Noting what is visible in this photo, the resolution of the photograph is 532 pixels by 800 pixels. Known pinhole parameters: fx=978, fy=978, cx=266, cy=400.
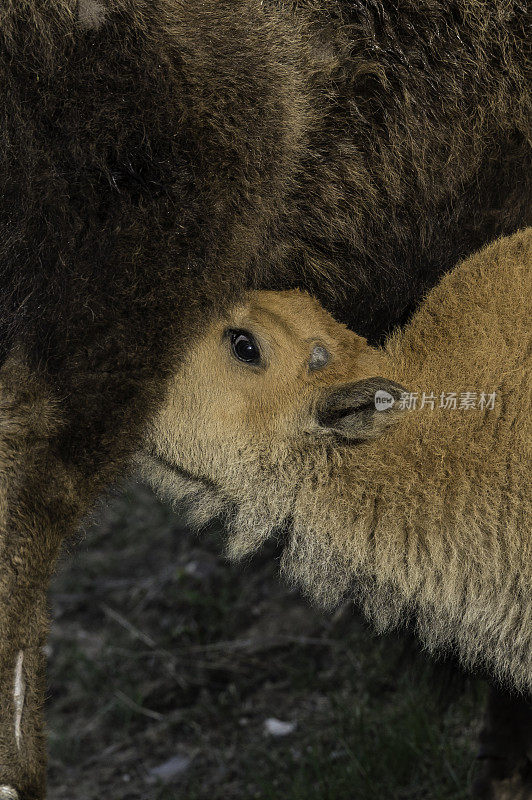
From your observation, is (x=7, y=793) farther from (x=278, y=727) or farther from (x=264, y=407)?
(x=278, y=727)

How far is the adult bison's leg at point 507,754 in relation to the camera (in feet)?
11.2

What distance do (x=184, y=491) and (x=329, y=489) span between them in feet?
1.88

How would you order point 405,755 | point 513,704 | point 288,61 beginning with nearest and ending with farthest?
point 288,61 → point 513,704 → point 405,755

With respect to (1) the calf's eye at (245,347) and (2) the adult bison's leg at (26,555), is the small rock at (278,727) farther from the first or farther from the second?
(1) the calf's eye at (245,347)

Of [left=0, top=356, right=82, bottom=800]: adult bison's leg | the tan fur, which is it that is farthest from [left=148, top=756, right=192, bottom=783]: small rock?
the tan fur

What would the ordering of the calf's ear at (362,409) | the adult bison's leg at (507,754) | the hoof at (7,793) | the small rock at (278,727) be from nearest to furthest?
the calf's ear at (362,409)
the hoof at (7,793)
the adult bison's leg at (507,754)
the small rock at (278,727)

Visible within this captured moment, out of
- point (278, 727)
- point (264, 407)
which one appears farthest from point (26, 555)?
point (278, 727)

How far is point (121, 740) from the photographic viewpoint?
176 inches

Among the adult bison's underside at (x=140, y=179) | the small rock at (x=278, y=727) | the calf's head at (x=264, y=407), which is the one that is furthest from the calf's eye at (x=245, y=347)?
the small rock at (x=278, y=727)

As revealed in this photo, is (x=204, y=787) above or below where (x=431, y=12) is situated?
below

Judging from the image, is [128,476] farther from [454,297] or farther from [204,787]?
[204,787]

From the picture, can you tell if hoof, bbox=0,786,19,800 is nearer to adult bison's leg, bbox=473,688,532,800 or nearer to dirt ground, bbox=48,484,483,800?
dirt ground, bbox=48,484,483,800

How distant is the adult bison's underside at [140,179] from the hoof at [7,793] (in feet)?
0.10

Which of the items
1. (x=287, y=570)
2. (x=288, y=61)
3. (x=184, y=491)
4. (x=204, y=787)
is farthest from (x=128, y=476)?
(x=204, y=787)
